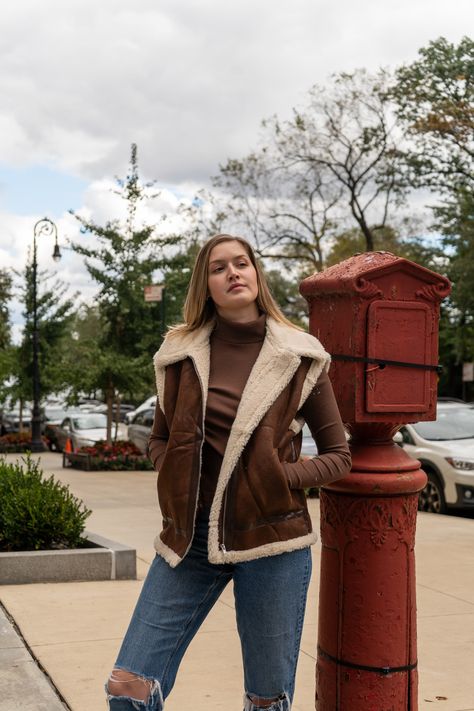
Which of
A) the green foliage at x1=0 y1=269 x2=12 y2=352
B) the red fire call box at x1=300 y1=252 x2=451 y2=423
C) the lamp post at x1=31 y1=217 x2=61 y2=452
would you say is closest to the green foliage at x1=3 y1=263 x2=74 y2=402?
the lamp post at x1=31 y1=217 x2=61 y2=452

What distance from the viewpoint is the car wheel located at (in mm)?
12000

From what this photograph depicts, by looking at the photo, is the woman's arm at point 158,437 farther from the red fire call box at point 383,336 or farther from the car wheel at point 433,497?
the car wheel at point 433,497

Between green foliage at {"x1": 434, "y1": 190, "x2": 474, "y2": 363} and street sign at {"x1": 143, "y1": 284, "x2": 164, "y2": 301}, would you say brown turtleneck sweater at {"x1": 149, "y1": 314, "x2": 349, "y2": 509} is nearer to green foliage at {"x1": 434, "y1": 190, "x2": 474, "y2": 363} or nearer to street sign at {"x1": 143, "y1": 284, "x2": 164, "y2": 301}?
street sign at {"x1": 143, "y1": 284, "x2": 164, "y2": 301}

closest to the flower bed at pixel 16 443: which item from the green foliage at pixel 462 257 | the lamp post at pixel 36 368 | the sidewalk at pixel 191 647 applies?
the lamp post at pixel 36 368

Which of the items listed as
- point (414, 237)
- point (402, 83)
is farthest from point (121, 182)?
point (414, 237)

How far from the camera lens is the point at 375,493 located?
3094 mm

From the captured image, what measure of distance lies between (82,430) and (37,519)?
1972 centimetres

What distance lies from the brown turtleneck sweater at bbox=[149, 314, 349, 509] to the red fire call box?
307mm

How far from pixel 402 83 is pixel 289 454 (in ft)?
96.0

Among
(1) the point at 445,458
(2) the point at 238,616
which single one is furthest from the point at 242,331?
(1) the point at 445,458

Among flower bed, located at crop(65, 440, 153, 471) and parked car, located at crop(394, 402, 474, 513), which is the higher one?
parked car, located at crop(394, 402, 474, 513)

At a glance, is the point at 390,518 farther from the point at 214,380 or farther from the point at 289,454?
the point at 214,380

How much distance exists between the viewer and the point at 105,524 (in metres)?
10.6

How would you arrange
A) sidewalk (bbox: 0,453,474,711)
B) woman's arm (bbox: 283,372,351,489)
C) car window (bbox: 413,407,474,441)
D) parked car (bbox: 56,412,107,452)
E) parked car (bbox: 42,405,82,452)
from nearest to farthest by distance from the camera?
woman's arm (bbox: 283,372,351,489), sidewalk (bbox: 0,453,474,711), car window (bbox: 413,407,474,441), parked car (bbox: 56,412,107,452), parked car (bbox: 42,405,82,452)
